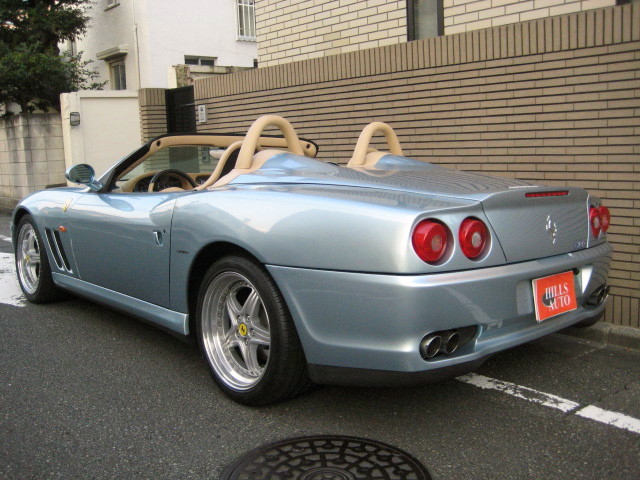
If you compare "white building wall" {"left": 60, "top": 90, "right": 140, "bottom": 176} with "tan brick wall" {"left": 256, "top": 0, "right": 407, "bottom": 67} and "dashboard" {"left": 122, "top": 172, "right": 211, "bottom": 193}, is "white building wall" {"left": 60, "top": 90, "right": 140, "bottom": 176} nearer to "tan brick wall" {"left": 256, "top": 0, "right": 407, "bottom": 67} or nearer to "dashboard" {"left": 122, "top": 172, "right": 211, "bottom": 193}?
"tan brick wall" {"left": 256, "top": 0, "right": 407, "bottom": 67}

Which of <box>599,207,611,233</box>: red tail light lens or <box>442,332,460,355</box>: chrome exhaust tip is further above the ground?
<box>599,207,611,233</box>: red tail light lens

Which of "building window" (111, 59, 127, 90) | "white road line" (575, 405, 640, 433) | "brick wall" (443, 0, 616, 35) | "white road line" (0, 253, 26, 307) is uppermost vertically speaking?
"building window" (111, 59, 127, 90)

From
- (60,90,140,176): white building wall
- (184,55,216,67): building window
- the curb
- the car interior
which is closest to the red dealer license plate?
the curb

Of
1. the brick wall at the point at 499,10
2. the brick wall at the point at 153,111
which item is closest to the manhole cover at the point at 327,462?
the brick wall at the point at 499,10

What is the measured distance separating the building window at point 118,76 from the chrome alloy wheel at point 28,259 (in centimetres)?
1334

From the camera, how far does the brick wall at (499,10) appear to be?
538 cm

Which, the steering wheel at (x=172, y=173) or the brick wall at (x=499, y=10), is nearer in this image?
the steering wheel at (x=172, y=173)

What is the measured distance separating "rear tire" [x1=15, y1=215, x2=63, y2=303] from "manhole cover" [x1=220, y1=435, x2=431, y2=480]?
2.88m

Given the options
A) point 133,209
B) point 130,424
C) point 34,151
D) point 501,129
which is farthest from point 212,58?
point 130,424

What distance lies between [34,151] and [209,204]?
35.8ft

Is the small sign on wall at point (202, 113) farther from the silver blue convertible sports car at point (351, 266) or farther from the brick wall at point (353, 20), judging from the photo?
the silver blue convertible sports car at point (351, 266)

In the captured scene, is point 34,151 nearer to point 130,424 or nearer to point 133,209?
point 133,209

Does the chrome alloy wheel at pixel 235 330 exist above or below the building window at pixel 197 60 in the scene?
below

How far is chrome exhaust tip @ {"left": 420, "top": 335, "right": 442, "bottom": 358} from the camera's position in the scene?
8.39ft
